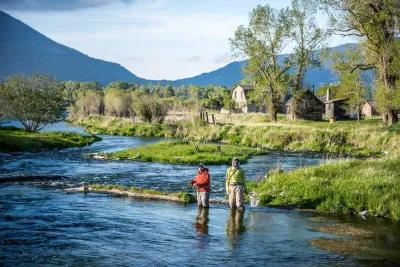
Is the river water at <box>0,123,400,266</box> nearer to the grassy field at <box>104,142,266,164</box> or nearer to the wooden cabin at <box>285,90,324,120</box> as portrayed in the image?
the grassy field at <box>104,142,266,164</box>

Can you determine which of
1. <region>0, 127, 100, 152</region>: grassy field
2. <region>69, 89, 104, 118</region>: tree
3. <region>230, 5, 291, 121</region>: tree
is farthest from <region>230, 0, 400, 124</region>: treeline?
<region>69, 89, 104, 118</region>: tree

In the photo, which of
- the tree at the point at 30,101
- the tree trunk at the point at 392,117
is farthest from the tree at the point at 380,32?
the tree at the point at 30,101

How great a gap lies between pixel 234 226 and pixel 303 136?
130ft

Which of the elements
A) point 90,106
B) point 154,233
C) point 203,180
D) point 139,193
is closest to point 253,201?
point 203,180

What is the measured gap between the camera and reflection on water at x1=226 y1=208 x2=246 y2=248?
778 inches

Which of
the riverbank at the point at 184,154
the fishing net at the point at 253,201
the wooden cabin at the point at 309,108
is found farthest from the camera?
the wooden cabin at the point at 309,108

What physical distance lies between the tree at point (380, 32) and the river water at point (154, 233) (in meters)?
32.1

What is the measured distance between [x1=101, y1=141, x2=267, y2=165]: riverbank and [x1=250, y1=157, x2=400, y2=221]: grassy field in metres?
16.1

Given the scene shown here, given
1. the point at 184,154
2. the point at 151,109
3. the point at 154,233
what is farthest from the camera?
the point at 151,109

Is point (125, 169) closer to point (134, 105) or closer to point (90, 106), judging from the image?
point (134, 105)

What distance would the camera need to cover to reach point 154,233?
2053cm

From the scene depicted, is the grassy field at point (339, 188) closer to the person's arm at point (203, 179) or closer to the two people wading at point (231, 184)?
the two people wading at point (231, 184)

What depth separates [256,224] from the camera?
2236 centimetres

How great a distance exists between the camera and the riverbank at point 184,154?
46281mm
